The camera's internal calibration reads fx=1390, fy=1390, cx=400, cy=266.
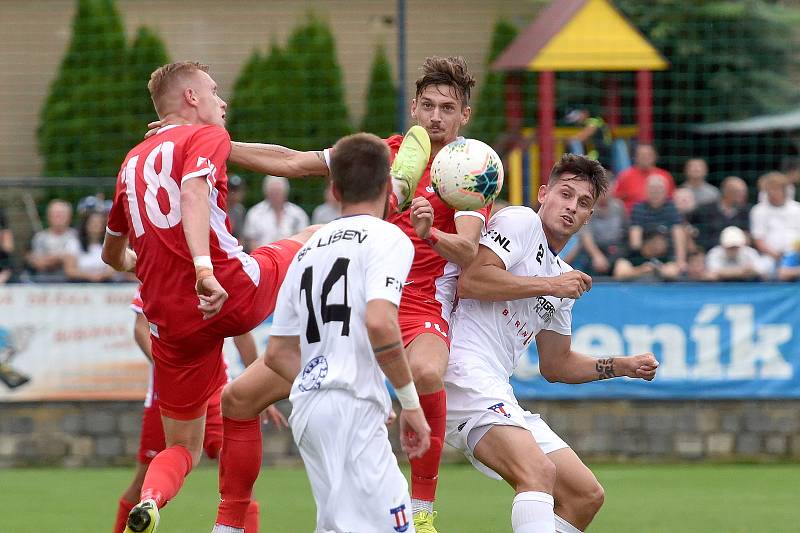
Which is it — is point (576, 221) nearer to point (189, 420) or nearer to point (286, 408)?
point (189, 420)

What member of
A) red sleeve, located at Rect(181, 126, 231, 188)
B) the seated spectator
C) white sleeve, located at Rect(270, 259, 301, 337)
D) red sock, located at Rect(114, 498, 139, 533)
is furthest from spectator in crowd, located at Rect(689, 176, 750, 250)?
white sleeve, located at Rect(270, 259, 301, 337)

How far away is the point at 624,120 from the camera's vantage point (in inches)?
648

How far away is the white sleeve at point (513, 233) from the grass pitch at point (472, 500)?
2.61 metres

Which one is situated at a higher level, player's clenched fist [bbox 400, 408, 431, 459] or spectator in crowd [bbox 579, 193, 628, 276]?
player's clenched fist [bbox 400, 408, 431, 459]

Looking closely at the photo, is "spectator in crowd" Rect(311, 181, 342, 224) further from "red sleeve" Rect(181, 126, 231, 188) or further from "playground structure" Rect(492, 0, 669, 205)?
"red sleeve" Rect(181, 126, 231, 188)

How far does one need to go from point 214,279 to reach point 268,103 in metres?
12.0

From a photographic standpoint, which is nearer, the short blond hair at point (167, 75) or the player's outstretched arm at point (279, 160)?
the player's outstretched arm at point (279, 160)

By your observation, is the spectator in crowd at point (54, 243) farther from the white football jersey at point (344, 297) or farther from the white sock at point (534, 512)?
the white football jersey at point (344, 297)

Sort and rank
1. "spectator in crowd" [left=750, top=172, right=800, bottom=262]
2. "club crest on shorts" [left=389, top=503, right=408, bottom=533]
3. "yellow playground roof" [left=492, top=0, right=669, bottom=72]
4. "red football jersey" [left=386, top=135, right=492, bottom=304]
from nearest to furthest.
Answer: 1. "club crest on shorts" [left=389, top=503, right=408, bottom=533]
2. "red football jersey" [left=386, top=135, right=492, bottom=304]
3. "spectator in crowd" [left=750, top=172, right=800, bottom=262]
4. "yellow playground roof" [left=492, top=0, right=669, bottom=72]

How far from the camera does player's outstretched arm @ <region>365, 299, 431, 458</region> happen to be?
507 cm

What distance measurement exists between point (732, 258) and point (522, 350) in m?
6.21

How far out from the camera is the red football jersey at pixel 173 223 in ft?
20.4

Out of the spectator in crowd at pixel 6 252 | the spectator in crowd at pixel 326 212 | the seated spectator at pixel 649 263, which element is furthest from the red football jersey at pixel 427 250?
the spectator in crowd at pixel 6 252

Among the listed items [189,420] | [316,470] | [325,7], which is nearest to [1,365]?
[189,420]
